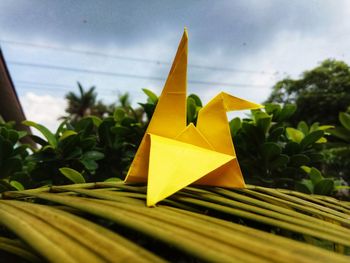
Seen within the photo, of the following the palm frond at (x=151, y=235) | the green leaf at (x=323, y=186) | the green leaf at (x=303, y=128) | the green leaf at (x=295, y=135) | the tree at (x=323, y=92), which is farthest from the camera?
the tree at (x=323, y=92)

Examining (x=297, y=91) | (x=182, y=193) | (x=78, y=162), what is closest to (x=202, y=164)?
(x=182, y=193)

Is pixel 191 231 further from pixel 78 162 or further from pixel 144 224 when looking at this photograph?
pixel 78 162

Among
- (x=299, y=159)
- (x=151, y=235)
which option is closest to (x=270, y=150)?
(x=299, y=159)

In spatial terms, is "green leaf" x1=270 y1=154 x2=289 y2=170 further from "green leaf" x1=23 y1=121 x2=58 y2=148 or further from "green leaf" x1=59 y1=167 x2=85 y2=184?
"green leaf" x1=23 y1=121 x2=58 y2=148

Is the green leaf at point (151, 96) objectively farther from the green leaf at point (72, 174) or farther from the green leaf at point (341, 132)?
the green leaf at point (341, 132)

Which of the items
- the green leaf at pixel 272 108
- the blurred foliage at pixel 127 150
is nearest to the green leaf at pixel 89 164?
the blurred foliage at pixel 127 150

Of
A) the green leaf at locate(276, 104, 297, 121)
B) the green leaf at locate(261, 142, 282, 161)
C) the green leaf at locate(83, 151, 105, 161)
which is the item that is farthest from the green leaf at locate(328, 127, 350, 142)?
the green leaf at locate(83, 151, 105, 161)
